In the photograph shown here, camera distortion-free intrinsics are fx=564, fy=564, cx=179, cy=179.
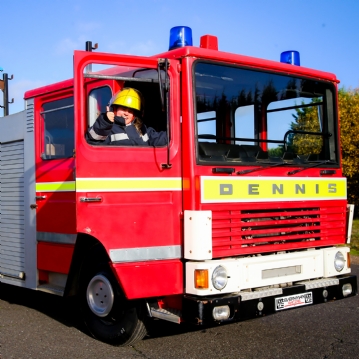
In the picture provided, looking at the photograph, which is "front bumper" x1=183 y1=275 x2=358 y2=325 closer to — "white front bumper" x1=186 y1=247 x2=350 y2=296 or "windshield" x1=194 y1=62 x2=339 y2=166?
"white front bumper" x1=186 y1=247 x2=350 y2=296

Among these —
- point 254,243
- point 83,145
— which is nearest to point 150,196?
point 83,145

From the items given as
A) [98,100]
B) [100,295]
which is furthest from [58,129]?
[100,295]

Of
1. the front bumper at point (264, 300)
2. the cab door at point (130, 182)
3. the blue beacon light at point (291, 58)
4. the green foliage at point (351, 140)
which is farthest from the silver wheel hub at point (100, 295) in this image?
the green foliage at point (351, 140)

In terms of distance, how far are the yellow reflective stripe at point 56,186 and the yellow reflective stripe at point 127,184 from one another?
82cm

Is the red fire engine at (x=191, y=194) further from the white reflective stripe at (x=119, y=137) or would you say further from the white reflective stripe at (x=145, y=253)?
the white reflective stripe at (x=119, y=137)

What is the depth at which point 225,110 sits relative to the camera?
18.9 feet

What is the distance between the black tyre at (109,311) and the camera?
527 centimetres

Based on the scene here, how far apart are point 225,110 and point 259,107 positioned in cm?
58

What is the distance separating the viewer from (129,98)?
17.6 ft

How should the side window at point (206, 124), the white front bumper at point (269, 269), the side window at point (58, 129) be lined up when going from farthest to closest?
the side window at point (58, 129)
the side window at point (206, 124)
the white front bumper at point (269, 269)

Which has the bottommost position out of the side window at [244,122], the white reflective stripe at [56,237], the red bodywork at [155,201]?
the white reflective stripe at [56,237]

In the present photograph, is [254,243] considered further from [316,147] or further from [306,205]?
[316,147]

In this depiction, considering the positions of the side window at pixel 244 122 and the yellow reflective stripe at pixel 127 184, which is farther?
the side window at pixel 244 122

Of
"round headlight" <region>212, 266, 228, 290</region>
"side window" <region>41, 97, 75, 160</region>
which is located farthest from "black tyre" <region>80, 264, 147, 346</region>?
"side window" <region>41, 97, 75, 160</region>
